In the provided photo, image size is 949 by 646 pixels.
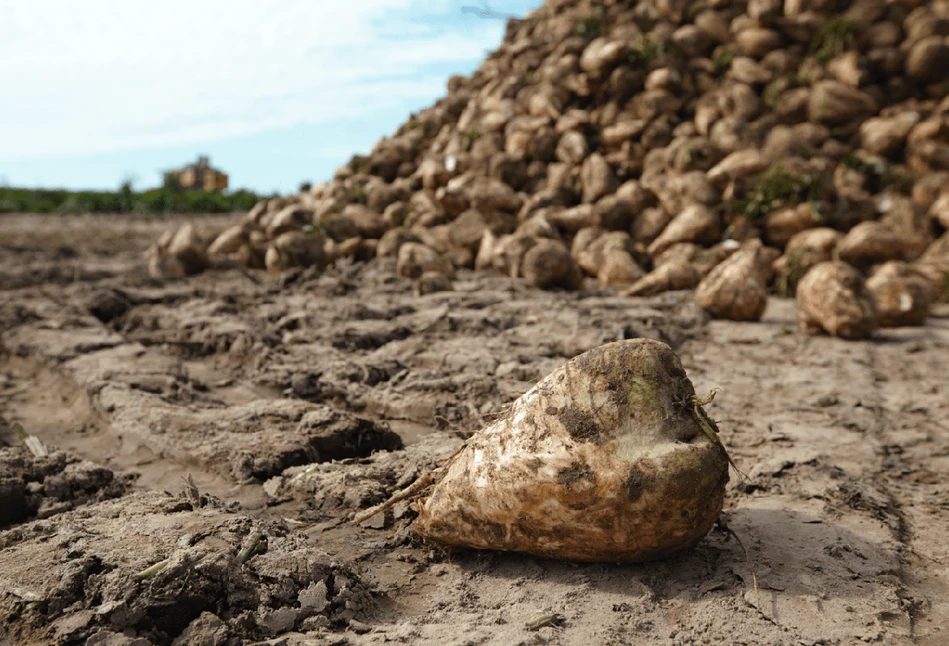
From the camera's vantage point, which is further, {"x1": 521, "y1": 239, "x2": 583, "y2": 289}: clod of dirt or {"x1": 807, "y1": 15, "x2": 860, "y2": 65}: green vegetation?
{"x1": 807, "y1": 15, "x2": 860, "y2": 65}: green vegetation

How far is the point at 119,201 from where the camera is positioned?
60.6ft

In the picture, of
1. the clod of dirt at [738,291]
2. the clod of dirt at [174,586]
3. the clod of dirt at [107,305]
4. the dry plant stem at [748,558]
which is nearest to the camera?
the clod of dirt at [174,586]

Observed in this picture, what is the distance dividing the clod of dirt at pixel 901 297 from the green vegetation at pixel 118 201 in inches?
674

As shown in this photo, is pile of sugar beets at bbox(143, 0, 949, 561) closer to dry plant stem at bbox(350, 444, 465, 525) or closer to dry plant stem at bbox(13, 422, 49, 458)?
dry plant stem at bbox(13, 422, 49, 458)

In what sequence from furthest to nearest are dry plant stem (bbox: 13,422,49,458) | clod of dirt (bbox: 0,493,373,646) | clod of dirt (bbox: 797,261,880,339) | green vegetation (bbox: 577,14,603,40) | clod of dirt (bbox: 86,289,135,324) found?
green vegetation (bbox: 577,14,603,40) → clod of dirt (bbox: 86,289,135,324) → clod of dirt (bbox: 797,261,880,339) → dry plant stem (bbox: 13,422,49,458) → clod of dirt (bbox: 0,493,373,646)

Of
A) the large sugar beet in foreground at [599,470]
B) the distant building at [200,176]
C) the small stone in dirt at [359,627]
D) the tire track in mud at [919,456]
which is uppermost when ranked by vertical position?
the distant building at [200,176]

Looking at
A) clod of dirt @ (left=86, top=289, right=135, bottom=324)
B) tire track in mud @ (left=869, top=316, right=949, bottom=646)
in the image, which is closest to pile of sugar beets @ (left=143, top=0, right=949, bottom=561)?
tire track in mud @ (left=869, top=316, right=949, bottom=646)

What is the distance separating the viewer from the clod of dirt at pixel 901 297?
5.29 metres

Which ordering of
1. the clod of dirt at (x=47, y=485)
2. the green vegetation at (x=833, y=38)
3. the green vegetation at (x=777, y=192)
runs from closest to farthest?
1. the clod of dirt at (x=47, y=485)
2. the green vegetation at (x=777, y=192)
3. the green vegetation at (x=833, y=38)

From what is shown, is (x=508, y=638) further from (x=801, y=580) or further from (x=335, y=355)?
(x=335, y=355)

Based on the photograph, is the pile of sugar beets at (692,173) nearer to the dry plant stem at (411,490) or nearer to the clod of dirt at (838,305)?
the clod of dirt at (838,305)

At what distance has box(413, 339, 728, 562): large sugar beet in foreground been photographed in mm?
1954

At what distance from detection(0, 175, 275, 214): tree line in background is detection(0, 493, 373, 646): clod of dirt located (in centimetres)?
1677

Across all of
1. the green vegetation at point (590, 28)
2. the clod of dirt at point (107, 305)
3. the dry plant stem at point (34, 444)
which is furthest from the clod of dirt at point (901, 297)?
the clod of dirt at point (107, 305)
